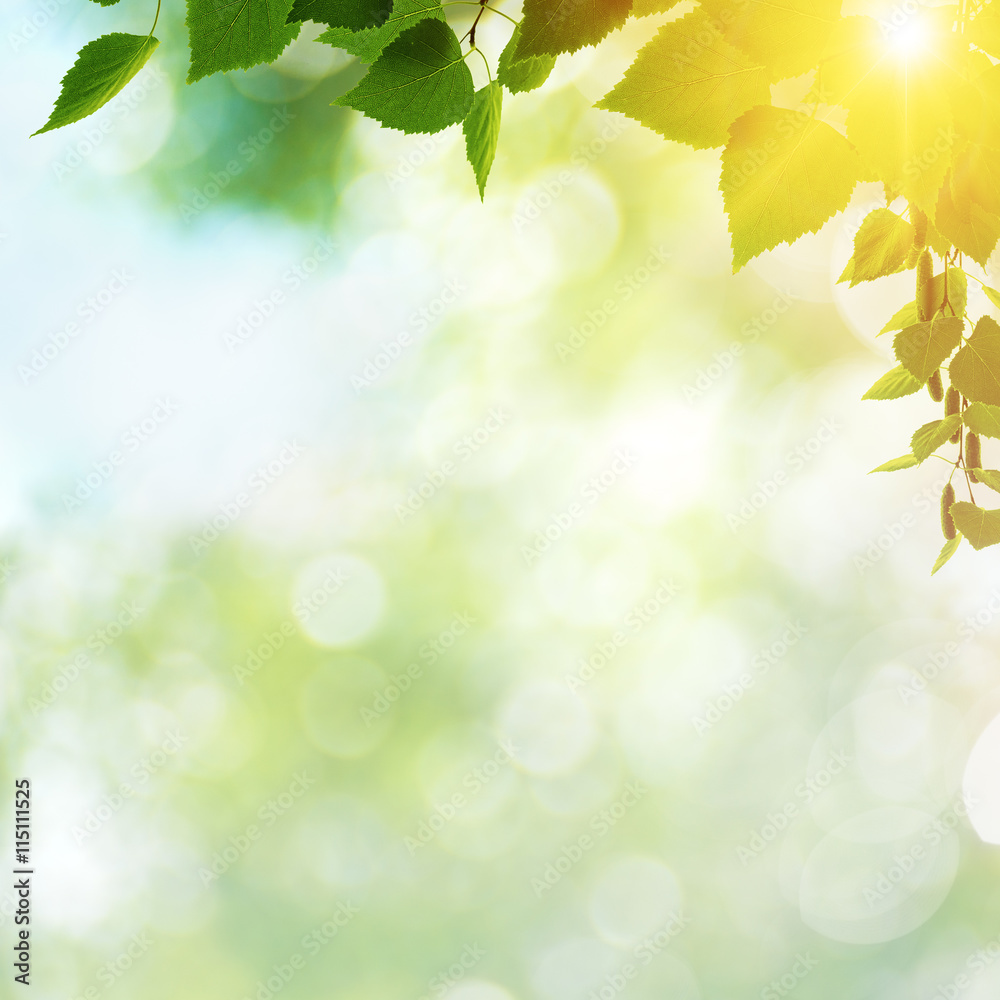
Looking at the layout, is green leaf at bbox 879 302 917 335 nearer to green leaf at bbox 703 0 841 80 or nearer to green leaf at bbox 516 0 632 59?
green leaf at bbox 703 0 841 80

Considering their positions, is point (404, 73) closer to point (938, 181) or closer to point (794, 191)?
point (794, 191)

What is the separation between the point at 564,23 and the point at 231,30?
40 cm

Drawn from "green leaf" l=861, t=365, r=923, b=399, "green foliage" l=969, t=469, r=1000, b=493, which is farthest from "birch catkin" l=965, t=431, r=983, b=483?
"green leaf" l=861, t=365, r=923, b=399

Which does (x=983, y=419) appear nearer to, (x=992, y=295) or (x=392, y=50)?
Result: (x=992, y=295)

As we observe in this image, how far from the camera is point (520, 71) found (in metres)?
1.05

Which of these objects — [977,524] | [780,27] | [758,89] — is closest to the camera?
[780,27]

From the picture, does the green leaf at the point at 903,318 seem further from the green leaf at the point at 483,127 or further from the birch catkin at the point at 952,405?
the green leaf at the point at 483,127

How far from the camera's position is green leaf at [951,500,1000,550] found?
124 cm

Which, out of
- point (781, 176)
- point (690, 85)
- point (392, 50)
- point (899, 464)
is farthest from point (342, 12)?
point (899, 464)

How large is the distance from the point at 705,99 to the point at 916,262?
49 centimetres

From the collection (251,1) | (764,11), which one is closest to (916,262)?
(764,11)

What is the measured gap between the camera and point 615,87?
0.90m

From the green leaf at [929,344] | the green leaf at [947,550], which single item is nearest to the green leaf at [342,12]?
the green leaf at [929,344]

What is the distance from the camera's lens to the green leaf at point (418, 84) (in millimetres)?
932
